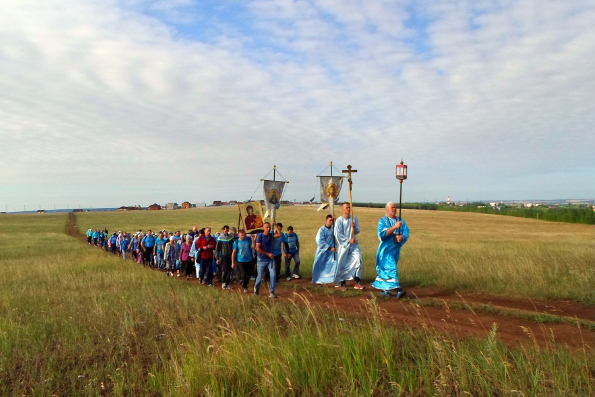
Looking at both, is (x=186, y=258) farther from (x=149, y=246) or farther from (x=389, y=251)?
(x=389, y=251)

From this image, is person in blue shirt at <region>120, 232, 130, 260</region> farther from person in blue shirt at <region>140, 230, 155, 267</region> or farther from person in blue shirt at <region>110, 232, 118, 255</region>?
person in blue shirt at <region>110, 232, 118, 255</region>

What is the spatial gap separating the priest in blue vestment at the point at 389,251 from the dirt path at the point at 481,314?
1.17ft

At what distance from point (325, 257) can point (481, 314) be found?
563 cm

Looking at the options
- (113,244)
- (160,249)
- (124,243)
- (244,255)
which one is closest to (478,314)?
(244,255)

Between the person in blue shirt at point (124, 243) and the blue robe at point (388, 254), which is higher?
the blue robe at point (388, 254)

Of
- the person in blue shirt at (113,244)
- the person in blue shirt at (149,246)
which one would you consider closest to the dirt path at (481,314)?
the person in blue shirt at (149,246)

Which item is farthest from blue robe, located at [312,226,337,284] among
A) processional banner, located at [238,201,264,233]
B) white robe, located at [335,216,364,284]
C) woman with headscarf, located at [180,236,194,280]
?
woman with headscarf, located at [180,236,194,280]

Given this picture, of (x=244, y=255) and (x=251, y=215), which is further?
(x=251, y=215)

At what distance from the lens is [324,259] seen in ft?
44.0

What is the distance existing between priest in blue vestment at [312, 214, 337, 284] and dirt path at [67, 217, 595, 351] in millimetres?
1587

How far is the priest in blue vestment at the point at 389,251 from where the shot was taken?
1036cm

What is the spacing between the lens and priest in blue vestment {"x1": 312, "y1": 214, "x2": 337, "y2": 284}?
43.8 feet

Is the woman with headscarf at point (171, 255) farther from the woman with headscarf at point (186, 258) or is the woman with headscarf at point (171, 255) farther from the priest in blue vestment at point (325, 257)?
the priest in blue vestment at point (325, 257)

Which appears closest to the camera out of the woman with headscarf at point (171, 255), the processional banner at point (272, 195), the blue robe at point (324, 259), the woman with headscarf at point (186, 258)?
the blue robe at point (324, 259)
